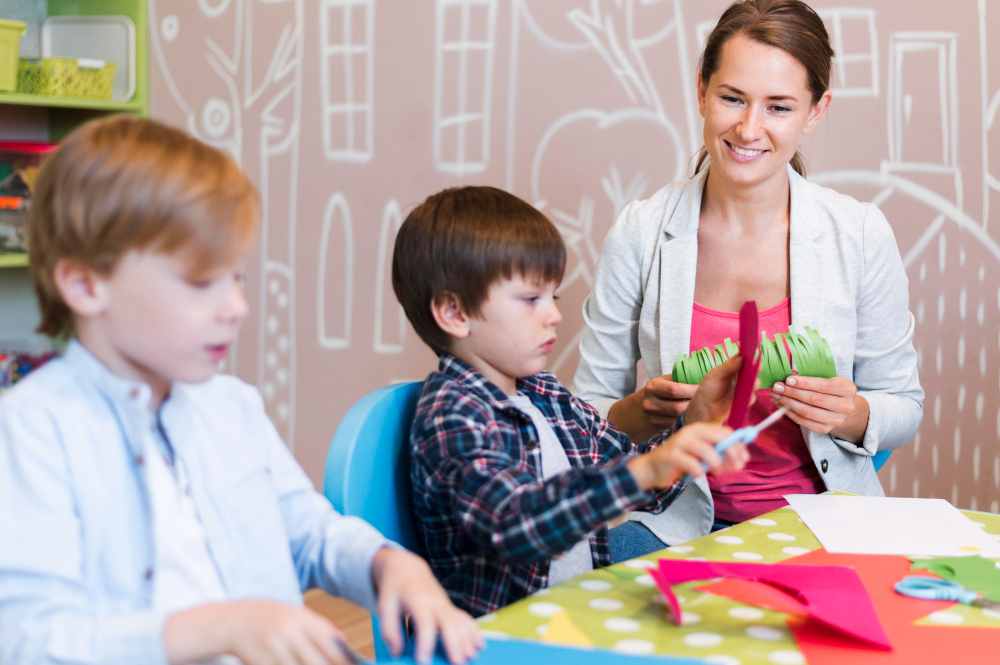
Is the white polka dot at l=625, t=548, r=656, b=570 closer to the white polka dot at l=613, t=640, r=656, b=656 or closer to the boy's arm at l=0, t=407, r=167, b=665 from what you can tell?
the white polka dot at l=613, t=640, r=656, b=656

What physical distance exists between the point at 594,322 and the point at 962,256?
0.80 metres

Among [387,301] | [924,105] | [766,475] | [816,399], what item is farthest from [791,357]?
[387,301]

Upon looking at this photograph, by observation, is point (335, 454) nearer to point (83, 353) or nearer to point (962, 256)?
point (83, 353)

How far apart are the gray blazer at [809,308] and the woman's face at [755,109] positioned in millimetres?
100

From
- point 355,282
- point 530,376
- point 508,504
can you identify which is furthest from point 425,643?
point 355,282

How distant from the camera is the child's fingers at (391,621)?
2.22 feet

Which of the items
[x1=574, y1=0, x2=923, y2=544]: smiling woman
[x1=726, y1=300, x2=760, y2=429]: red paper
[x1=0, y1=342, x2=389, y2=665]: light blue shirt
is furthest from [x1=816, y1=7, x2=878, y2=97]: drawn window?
[x1=0, y1=342, x2=389, y2=665]: light blue shirt

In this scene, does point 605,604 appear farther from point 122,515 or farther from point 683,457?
point 122,515

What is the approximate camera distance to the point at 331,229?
2.48m

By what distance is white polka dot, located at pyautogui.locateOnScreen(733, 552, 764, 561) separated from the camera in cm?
90

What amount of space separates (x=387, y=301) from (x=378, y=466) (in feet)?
4.81

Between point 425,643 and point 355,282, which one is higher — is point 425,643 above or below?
below

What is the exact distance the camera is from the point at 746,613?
0.75m

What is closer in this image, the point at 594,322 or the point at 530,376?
the point at 530,376
